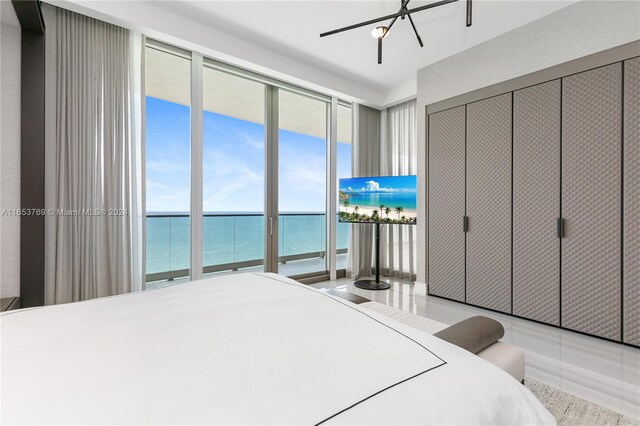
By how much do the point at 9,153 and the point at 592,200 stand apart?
196 inches

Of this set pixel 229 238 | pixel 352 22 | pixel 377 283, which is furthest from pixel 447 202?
pixel 229 238

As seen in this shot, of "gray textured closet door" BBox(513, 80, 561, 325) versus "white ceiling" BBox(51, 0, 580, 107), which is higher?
"white ceiling" BBox(51, 0, 580, 107)

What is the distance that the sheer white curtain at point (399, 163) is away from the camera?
4.63 meters

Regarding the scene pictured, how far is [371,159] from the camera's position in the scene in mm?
5000

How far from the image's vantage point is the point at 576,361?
217cm

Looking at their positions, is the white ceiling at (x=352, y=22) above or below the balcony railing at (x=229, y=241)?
above

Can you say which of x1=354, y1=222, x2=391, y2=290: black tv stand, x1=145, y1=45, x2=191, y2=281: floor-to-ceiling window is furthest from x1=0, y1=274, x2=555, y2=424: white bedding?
x1=354, y1=222, x2=391, y2=290: black tv stand

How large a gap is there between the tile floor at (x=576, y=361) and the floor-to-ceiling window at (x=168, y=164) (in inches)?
112

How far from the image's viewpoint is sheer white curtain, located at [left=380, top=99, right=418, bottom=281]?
4.63m

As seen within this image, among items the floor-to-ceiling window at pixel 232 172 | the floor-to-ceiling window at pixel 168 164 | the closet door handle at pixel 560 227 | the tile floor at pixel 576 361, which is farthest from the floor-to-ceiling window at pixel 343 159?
the closet door handle at pixel 560 227

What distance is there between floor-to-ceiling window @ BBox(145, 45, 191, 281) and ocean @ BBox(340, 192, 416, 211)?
2.21 m

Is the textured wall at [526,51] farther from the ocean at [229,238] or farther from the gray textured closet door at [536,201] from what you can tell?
the ocean at [229,238]

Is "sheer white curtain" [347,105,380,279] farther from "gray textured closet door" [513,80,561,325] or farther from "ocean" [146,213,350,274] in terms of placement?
"gray textured closet door" [513,80,561,325]

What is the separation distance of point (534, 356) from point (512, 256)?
1.11 metres
